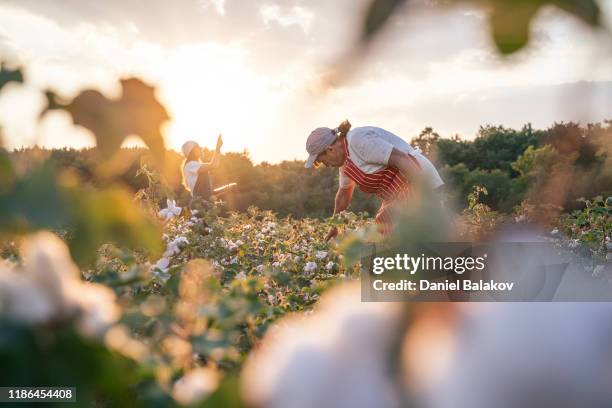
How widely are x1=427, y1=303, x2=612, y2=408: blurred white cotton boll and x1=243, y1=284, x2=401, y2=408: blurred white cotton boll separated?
42mm

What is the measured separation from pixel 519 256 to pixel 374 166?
148 inches

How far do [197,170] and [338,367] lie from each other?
19.6ft

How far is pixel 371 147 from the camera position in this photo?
442 cm

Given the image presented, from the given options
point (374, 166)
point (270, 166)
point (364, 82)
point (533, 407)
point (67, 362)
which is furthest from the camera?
point (270, 166)

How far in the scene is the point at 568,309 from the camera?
44 centimetres

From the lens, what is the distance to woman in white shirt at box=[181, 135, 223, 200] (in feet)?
19.6

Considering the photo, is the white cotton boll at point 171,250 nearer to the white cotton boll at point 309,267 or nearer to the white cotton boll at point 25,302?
the white cotton boll at point 309,267

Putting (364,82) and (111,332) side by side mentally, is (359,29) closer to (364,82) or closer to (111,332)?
(364,82)

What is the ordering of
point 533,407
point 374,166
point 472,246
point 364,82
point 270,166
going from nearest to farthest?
1. point 364,82
2. point 533,407
3. point 472,246
4. point 374,166
5. point 270,166

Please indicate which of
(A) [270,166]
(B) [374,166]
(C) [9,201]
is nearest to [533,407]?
(C) [9,201]

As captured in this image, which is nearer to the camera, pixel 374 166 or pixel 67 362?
pixel 67 362

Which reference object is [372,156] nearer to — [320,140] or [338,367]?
[320,140]

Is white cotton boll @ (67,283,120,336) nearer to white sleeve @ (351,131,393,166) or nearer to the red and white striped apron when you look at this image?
the red and white striped apron

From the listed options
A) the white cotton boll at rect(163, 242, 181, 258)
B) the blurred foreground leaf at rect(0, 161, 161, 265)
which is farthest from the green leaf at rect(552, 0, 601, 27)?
the white cotton boll at rect(163, 242, 181, 258)
